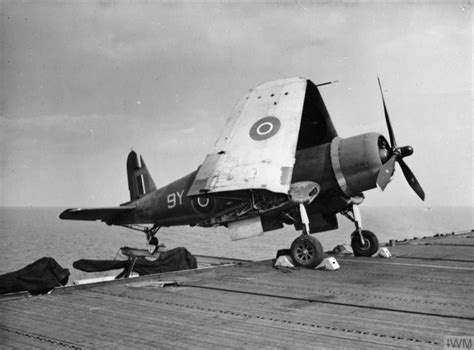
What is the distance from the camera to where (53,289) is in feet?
23.2

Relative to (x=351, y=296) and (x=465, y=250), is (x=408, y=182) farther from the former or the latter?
(x=351, y=296)

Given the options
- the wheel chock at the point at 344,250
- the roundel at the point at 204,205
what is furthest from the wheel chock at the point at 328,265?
the roundel at the point at 204,205

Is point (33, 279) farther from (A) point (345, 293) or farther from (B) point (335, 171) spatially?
(B) point (335, 171)

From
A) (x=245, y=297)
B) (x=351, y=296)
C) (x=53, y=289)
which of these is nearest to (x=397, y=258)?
(x=351, y=296)

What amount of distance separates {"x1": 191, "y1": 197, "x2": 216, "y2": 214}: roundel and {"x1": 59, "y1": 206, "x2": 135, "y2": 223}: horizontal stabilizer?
4.23 metres

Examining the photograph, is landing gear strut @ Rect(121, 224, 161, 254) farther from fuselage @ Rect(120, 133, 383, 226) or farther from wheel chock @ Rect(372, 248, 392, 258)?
wheel chock @ Rect(372, 248, 392, 258)

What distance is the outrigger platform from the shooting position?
13.8 feet

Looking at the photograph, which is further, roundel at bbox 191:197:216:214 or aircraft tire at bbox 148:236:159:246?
aircraft tire at bbox 148:236:159:246

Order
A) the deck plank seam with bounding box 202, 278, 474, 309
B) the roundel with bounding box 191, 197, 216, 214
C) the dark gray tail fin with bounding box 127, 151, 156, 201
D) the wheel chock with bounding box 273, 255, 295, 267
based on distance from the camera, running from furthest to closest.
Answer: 1. the dark gray tail fin with bounding box 127, 151, 156, 201
2. the roundel with bounding box 191, 197, 216, 214
3. the wheel chock with bounding box 273, 255, 295, 267
4. the deck plank seam with bounding box 202, 278, 474, 309

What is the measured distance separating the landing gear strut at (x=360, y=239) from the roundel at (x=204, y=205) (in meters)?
3.58

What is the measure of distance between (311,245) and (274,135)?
2504 mm

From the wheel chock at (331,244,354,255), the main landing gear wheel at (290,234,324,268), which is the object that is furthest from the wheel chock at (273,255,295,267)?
the wheel chock at (331,244,354,255)

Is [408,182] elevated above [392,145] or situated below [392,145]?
below

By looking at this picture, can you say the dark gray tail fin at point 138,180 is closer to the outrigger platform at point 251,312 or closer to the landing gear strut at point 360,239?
the landing gear strut at point 360,239
